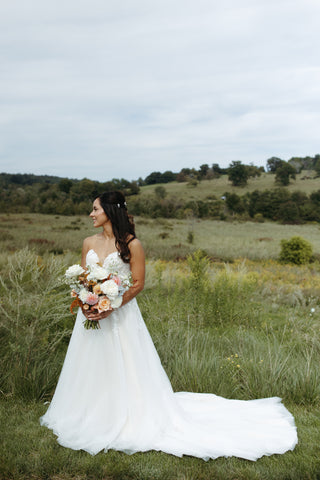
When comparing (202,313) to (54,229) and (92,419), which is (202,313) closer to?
(92,419)

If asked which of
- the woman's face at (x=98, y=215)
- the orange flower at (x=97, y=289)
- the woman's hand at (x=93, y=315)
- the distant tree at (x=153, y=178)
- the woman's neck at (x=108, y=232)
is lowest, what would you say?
the woman's hand at (x=93, y=315)

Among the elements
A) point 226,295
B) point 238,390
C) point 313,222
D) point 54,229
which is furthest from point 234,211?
point 238,390

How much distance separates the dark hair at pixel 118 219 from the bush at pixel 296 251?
739 inches

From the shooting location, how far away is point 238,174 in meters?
75.8

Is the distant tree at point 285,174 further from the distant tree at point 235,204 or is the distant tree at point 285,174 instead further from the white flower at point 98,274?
the white flower at point 98,274

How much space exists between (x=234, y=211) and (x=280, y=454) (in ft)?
152

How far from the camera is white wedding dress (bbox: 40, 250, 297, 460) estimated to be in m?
3.73

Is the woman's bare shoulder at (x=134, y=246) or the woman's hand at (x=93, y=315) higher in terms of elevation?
the woman's bare shoulder at (x=134, y=246)

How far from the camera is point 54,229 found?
2498 centimetres

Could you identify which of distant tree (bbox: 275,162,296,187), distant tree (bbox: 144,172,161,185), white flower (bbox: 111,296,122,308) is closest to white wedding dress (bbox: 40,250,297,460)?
white flower (bbox: 111,296,122,308)

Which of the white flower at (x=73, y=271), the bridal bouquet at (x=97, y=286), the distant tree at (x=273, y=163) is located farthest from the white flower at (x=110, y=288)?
the distant tree at (x=273, y=163)

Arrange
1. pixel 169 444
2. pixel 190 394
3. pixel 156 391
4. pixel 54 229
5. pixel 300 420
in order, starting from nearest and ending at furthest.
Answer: pixel 169 444 < pixel 156 391 < pixel 300 420 < pixel 190 394 < pixel 54 229

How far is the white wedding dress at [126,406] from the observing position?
12.2 ft

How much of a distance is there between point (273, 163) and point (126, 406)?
295ft
